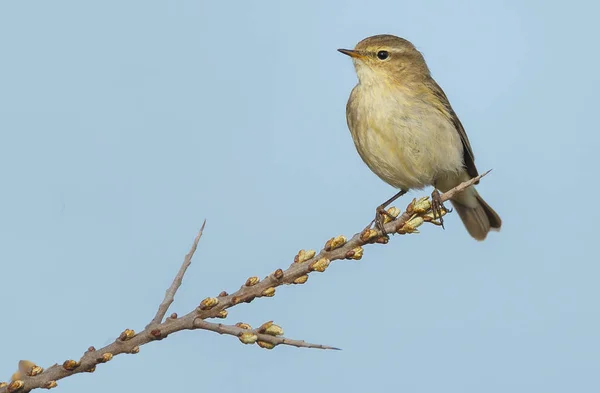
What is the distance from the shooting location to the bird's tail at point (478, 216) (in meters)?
7.13

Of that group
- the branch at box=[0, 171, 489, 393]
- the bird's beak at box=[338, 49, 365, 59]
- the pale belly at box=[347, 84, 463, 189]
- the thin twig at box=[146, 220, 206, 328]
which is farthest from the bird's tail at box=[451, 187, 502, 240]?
the thin twig at box=[146, 220, 206, 328]

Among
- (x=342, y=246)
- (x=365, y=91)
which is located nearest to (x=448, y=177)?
(x=365, y=91)

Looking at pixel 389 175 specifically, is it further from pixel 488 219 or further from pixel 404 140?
pixel 488 219

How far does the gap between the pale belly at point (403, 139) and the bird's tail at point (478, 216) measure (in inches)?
41.2

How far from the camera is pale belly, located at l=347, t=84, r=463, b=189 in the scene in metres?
5.82

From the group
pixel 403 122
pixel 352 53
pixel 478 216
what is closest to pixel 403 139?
pixel 403 122

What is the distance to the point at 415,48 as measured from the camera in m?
6.88

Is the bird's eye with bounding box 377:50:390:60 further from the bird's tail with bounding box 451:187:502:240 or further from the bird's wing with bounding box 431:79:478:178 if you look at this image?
the bird's tail with bounding box 451:187:502:240

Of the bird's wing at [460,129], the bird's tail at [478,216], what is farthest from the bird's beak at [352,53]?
the bird's tail at [478,216]

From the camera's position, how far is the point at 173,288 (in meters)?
2.66

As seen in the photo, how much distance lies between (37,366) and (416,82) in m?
4.50

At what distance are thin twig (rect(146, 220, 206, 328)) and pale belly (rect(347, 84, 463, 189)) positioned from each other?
327 centimetres

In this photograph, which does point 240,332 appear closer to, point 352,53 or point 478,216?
point 352,53

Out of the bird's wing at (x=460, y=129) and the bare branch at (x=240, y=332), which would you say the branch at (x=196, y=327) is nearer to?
the bare branch at (x=240, y=332)
